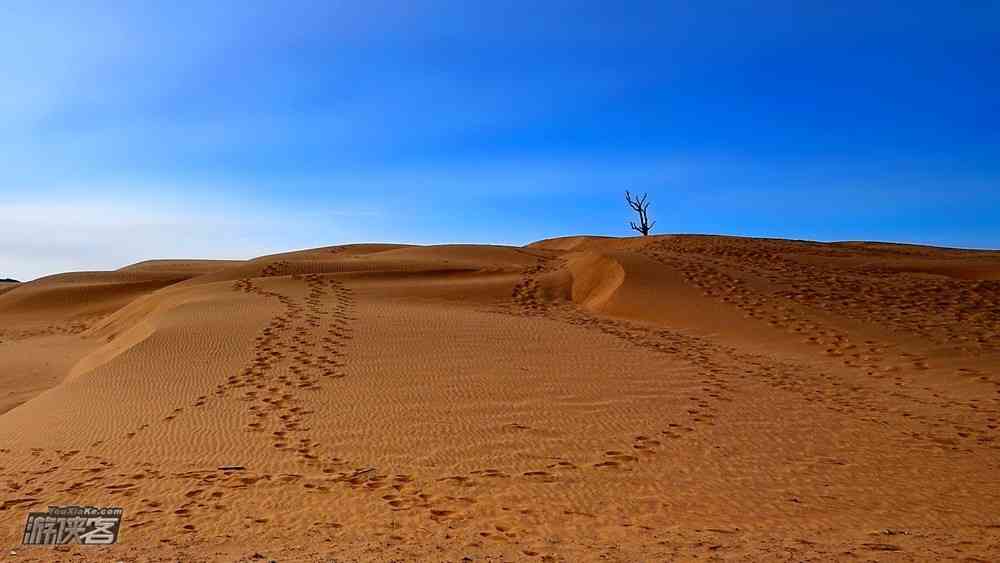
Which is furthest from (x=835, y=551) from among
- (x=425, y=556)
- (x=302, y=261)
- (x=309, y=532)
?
(x=302, y=261)

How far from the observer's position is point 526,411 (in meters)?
8.73

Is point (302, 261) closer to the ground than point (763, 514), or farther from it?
farther from it

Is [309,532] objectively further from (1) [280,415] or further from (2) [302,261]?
(2) [302,261]

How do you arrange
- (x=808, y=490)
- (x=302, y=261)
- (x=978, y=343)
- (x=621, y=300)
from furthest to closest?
(x=302, y=261), (x=621, y=300), (x=978, y=343), (x=808, y=490)

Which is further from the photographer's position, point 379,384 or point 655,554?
point 379,384

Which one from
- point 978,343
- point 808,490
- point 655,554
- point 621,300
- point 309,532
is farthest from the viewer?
point 621,300

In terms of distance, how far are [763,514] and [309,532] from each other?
11.0 ft

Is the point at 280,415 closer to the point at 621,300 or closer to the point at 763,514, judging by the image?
the point at 763,514

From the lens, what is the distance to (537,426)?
8.09 m

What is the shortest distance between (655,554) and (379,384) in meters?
6.07

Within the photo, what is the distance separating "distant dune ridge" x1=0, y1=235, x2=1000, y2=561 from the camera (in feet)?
16.9

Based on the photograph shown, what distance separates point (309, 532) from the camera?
5.14m

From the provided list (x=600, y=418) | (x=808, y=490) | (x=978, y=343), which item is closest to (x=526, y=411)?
(x=600, y=418)

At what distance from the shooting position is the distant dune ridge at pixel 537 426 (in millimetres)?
5152
